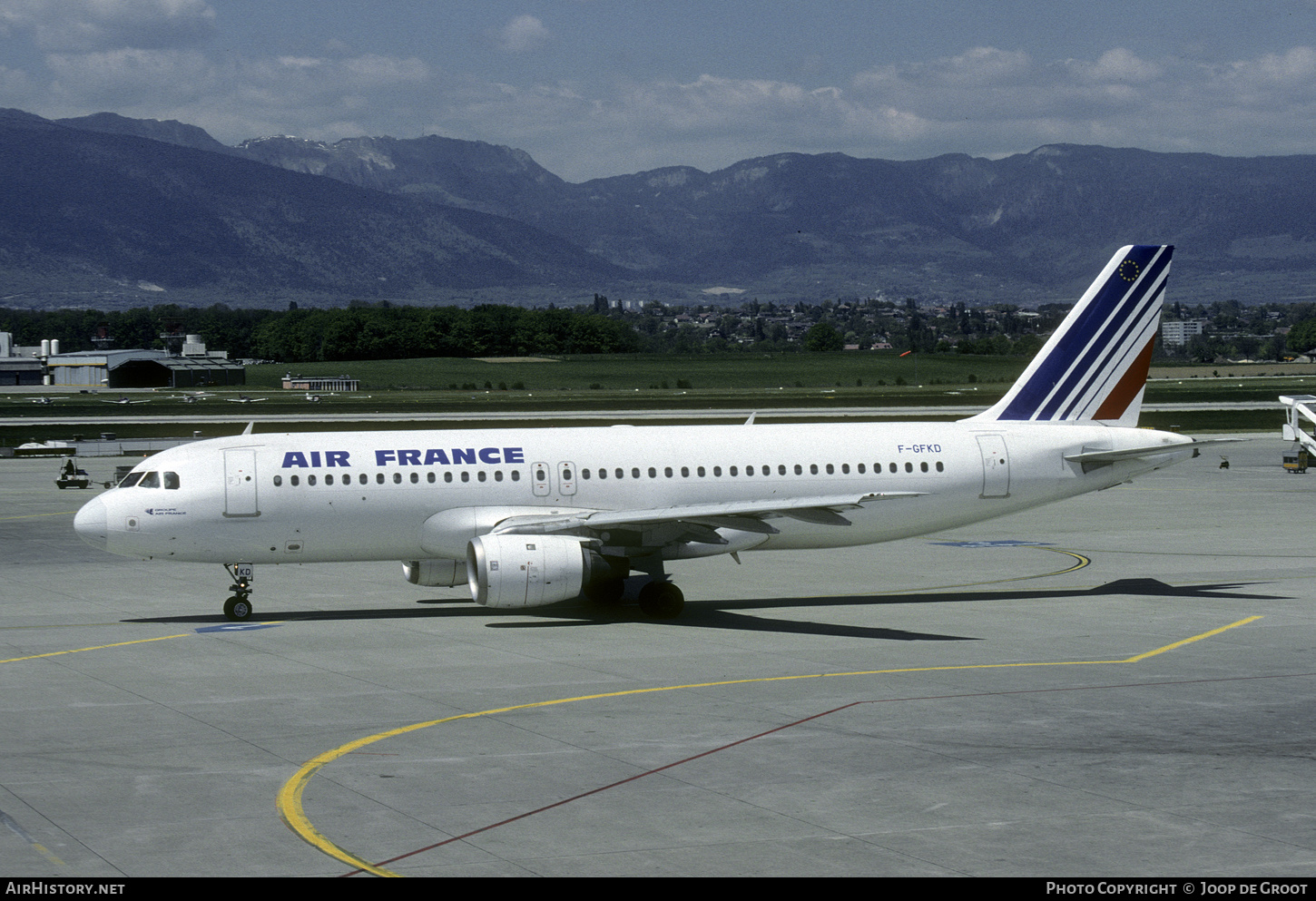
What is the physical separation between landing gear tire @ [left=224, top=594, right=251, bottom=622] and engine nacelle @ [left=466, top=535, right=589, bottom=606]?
587 cm

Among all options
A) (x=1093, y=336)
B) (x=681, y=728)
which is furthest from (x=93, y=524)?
(x=1093, y=336)

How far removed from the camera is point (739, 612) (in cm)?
3422

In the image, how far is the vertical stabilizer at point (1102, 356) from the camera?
37875mm

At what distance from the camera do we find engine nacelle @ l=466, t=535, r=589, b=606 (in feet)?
99.3

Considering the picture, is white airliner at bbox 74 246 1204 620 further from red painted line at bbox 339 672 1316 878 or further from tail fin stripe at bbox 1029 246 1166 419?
red painted line at bbox 339 672 1316 878

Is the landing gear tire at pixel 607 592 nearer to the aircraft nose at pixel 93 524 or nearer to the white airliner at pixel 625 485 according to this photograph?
the white airliner at pixel 625 485

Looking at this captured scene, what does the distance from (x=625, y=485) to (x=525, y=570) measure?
4.81 meters

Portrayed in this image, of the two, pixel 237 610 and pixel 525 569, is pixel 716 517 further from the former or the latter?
pixel 237 610

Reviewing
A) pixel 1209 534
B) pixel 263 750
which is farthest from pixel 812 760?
pixel 1209 534

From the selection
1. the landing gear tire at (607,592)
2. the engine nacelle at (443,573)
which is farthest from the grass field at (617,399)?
the engine nacelle at (443,573)

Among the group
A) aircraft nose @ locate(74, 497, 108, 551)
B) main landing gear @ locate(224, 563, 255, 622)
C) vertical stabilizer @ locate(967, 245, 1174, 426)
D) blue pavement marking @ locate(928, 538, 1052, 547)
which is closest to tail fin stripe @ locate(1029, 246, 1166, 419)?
vertical stabilizer @ locate(967, 245, 1174, 426)

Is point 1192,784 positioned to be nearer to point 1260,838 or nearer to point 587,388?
point 1260,838

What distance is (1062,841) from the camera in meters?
16.2

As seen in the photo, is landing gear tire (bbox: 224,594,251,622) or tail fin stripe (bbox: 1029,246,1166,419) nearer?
landing gear tire (bbox: 224,594,251,622)
